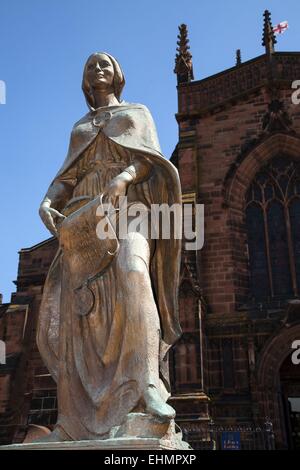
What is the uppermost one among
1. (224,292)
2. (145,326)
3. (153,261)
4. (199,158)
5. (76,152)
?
(199,158)

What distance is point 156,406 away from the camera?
2820 millimetres

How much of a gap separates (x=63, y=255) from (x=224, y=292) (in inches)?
493

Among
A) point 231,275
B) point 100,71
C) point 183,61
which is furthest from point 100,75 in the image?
point 183,61

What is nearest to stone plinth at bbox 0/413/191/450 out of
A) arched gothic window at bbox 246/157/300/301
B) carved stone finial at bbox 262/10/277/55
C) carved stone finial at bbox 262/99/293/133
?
arched gothic window at bbox 246/157/300/301

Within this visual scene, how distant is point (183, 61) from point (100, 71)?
15.9 metres

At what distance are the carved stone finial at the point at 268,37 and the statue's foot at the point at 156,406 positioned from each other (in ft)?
55.6

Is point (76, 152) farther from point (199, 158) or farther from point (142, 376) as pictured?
point (199, 158)

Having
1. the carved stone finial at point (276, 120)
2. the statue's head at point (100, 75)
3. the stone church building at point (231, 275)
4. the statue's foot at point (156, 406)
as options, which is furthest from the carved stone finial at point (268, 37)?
the statue's foot at point (156, 406)

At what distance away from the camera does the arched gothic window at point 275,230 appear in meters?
15.9

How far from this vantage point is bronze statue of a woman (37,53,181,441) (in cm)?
302

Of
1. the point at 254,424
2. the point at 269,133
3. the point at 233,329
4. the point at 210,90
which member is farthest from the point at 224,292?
the point at 210,90

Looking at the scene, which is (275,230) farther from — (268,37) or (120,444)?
(120,444)

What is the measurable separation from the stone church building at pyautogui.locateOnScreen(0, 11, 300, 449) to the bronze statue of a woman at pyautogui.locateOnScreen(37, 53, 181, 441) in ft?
33.1

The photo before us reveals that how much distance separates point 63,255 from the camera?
350 centimetres
